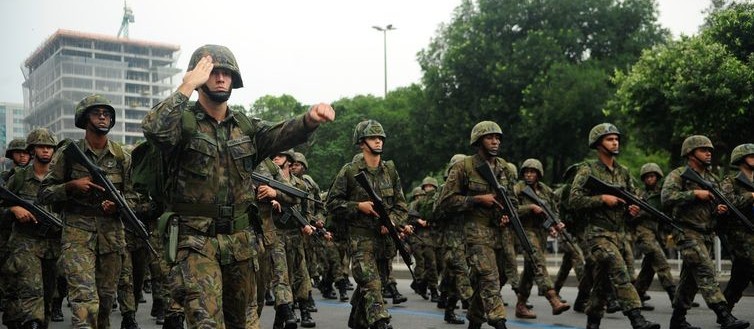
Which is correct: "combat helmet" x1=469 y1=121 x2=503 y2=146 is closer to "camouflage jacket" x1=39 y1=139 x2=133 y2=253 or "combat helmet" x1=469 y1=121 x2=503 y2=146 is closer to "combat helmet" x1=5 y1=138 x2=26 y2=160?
"camouflage jacket" x1=39 y1=139 x2=133 y2=253

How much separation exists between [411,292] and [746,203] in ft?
26.9

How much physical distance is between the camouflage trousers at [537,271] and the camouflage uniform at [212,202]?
513cm

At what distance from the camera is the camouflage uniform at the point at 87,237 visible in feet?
24.2

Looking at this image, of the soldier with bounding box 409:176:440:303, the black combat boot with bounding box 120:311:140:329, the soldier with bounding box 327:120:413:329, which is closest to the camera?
the soldier with bounding box 327:120:413:329

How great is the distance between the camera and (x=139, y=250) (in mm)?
10727

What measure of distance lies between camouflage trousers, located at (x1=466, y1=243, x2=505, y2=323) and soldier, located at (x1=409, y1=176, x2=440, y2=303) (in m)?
5.43

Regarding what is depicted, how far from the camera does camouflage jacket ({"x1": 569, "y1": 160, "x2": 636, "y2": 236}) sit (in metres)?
9.24

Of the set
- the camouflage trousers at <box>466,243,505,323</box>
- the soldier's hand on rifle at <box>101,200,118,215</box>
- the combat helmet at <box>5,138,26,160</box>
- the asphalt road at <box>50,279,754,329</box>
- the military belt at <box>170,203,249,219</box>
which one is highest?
the combat helmet at <box>5,138,26,160</box>

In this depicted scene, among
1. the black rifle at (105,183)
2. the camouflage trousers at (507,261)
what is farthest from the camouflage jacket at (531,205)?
the black rifle at (105,183)

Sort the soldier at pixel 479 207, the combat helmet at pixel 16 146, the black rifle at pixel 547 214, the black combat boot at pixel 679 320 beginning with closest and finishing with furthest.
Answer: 1. the soldier at pixel 479 207
2. the black combat boot at pixel 679 320
3. the combat helmet at pixel 16 146
4. the black rifle at pixel 547 214

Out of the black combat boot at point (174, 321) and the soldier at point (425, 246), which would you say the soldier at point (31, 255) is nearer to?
the black combat boot at point (174, 321)

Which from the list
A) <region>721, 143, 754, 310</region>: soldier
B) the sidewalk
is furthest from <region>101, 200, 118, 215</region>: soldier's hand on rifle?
the sidewalk

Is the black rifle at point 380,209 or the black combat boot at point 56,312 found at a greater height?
the black rifle at point 380,209

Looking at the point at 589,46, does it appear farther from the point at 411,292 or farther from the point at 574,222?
the point at 574,222
